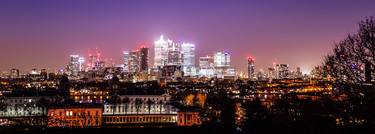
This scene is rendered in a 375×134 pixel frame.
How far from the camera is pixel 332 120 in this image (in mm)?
21812

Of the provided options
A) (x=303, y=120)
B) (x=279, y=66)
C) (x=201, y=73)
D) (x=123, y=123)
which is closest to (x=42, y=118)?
(x=123, y=123)

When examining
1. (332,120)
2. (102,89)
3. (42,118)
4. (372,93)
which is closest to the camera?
(372,93)

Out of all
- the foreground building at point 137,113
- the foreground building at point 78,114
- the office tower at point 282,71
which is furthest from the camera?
the office tower at point 282,71

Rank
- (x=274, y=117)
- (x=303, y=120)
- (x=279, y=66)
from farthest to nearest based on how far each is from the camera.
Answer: (x=279, y=66)
(x=274, y=117)
(x=303, y=120)

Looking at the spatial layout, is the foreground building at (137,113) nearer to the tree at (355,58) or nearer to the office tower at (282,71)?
the tree at (355,58)

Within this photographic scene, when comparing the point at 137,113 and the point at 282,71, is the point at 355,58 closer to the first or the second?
the point at 137,113

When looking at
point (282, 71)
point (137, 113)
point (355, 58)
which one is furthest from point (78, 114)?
point (282, 71)

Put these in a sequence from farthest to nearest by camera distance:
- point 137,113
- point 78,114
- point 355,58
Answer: point 137,113 < point 78,114 < point 355,58

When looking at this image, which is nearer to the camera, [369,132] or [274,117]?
[369,132]

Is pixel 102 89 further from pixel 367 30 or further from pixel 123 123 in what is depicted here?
pixel 367 30

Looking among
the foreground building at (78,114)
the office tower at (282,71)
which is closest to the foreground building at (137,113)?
the foreground building at (78,114)

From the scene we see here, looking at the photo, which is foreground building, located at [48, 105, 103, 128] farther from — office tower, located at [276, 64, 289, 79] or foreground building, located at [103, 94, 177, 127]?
office tower, located at [276, 64, 289, 79]

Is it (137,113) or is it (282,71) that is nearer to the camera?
(137,113)

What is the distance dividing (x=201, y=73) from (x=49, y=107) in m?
123
